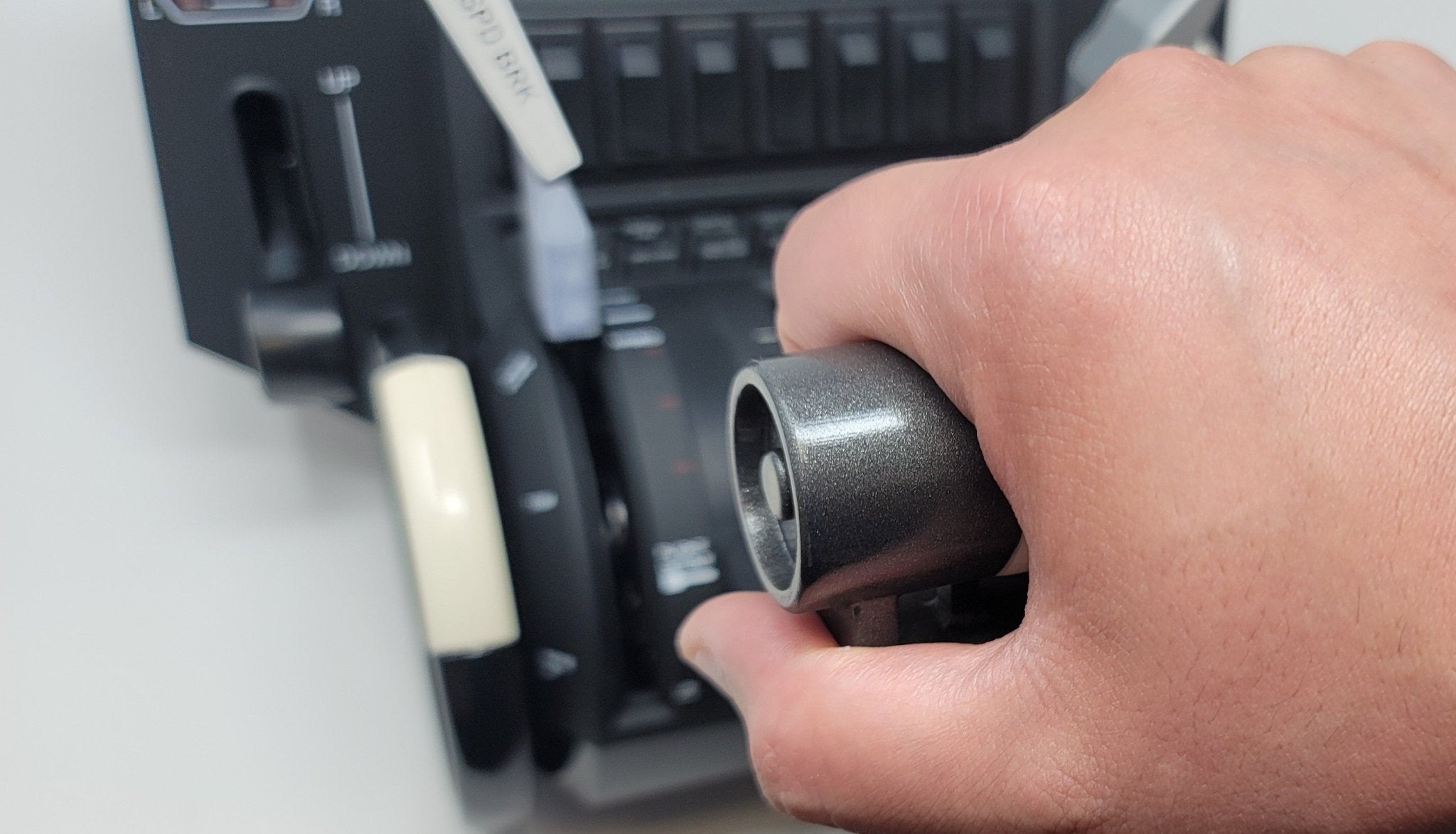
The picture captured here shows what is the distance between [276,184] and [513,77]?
0.42 ft

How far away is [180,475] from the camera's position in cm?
49

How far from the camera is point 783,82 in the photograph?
51 cm

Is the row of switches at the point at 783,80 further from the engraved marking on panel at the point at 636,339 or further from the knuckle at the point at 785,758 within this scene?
the knuckle at the point at 785,758

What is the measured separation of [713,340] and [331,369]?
19 cm

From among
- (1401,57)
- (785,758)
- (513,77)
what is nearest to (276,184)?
(513,77)

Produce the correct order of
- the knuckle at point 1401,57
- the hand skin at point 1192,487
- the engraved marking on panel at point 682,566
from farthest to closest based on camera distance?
the engraved marking on panel at point 682,566, the knuckle at point 1401,57, the hand skin at point 1192,487

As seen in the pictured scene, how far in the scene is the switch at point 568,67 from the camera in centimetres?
47

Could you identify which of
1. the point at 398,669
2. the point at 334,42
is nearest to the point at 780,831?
the point at 398,669

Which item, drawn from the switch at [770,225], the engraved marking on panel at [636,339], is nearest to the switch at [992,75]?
the switch at [770,225]

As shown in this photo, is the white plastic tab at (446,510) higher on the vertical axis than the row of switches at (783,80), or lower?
lower

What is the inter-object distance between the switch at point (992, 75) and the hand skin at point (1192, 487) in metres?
0.27

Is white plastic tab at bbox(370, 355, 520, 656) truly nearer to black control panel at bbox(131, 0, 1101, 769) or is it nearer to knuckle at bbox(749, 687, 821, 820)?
black control panel at bbox(131, 0, 1101, 769)

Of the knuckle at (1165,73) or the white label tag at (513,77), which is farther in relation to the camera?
the white label tag at (513,77)

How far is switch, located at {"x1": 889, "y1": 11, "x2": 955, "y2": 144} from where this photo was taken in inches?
20.6
